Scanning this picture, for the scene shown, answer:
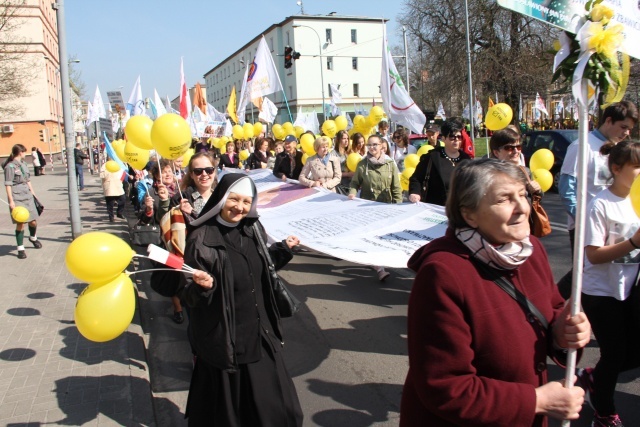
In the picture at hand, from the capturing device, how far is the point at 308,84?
66.1 meters

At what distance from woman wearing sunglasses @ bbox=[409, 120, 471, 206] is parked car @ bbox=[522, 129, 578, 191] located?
32.4 ft

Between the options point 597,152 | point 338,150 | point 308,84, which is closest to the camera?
point 597,152

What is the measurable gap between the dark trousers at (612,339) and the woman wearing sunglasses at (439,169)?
250 cm

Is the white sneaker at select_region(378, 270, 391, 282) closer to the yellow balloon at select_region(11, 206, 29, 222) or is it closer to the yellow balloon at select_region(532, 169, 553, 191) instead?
the yellow balloon at select_region(532, 169, 553, 191)

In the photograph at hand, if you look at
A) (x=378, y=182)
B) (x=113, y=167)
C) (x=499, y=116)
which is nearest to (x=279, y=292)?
(x=378, y=182)

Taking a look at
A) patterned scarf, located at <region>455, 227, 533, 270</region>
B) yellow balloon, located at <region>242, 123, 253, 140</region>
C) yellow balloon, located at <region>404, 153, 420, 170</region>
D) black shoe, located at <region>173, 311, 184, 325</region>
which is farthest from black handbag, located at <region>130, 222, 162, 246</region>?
yellow balloon, located at <region>242, 123, 253, 140</region>

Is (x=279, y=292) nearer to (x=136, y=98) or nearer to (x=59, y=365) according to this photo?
(x=59, y=365)

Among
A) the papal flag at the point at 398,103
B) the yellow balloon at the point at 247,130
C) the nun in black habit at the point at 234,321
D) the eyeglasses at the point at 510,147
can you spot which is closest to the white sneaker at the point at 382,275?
the eyeglasses at the point at 510,147

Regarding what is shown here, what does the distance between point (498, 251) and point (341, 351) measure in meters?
3.56

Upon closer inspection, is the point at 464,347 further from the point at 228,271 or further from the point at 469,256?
the point at 228,271

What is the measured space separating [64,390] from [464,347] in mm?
3651

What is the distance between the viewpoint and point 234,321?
9.92 feet

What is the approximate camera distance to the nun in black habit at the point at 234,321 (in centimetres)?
299

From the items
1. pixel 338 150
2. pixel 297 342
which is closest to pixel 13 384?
pixel 297 342
